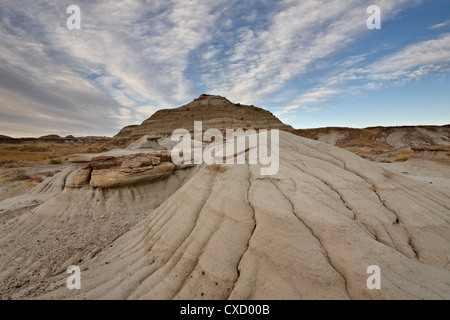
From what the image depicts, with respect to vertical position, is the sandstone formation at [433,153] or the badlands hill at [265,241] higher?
the sandstone formation at [433,153]

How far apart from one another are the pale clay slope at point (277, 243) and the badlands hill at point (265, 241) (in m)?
0.01

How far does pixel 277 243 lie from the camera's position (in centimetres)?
242

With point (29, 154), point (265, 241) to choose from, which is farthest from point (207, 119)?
point (265, 241)

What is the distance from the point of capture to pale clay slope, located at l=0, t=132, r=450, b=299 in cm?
211

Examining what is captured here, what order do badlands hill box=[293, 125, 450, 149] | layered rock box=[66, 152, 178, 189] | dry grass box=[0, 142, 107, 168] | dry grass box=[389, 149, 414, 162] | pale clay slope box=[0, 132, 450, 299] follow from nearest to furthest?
pale clay slope box=[0, 132, 450, 299]
layered rock box=[66, 152, 178, 189]
dry grass box=[389, 149, 414, 162]
dry grass box=[0, 142, 107, 168]
badlands hill box=[293, 125, 450, 149]

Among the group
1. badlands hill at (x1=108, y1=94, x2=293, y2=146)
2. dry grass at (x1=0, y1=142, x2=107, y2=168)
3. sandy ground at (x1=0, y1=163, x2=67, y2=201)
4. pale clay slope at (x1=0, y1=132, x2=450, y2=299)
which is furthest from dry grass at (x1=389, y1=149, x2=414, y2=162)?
dry grass at (x1=0, y1=142, x2=107, y2=168)

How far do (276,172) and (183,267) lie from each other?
2.24 metres

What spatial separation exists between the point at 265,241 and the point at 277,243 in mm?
157

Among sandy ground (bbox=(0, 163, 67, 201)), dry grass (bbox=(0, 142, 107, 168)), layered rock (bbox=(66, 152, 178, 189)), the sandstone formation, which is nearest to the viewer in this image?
layered rock (bbox=(66, 152, 178, 189))

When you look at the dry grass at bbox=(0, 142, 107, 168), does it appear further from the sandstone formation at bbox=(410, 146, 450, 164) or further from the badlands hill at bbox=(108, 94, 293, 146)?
the sandstone formation at bbox=(410, 146, 450, 164)

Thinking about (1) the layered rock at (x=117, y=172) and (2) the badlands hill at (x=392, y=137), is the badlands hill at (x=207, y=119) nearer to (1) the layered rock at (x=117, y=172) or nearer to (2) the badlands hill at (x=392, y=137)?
(2) the badlands hill at (x=392, y=137)

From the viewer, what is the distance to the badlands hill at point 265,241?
212 centimetres

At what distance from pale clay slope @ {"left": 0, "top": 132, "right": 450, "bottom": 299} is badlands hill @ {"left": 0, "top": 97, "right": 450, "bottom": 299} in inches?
0.6

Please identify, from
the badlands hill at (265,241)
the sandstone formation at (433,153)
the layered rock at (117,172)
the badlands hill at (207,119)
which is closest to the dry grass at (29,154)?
the badlands hill at (207,119)
